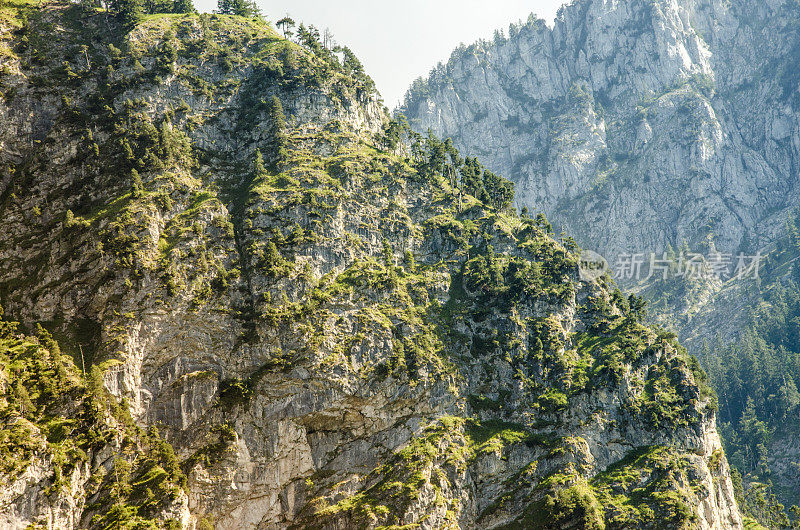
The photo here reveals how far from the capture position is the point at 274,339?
356 feet

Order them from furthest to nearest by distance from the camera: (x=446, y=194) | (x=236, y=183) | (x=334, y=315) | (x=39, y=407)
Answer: (x=446, y=194), (x=236, y=183), (x=334, y=315), (x=39, y=407)

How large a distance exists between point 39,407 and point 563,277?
105m

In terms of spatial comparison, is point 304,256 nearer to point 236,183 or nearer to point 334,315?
point 334,315

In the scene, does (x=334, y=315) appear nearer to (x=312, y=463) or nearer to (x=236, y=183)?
(x=312, y=463)

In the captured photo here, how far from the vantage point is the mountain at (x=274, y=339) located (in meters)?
94.5

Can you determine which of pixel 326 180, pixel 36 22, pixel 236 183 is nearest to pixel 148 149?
pixel 236 183

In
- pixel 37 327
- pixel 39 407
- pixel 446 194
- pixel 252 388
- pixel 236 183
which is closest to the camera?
pixel 39 407

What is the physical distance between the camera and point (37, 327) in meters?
97.6

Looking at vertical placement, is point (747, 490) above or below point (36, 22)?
below

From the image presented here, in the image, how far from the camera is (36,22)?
461 ft

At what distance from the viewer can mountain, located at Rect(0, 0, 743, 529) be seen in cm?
9450

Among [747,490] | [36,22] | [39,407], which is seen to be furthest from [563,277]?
[36,22]

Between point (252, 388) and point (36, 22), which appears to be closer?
point (252, 388)

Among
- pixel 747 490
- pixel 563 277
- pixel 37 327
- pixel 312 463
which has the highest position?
pixel 563 277
